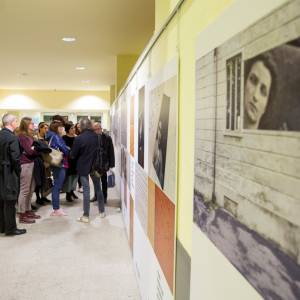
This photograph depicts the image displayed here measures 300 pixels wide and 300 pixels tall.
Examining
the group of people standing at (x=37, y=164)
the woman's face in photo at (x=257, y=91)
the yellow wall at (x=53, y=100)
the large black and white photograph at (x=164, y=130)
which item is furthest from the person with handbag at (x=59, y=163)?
the yellow wall at (x=53, y=100)

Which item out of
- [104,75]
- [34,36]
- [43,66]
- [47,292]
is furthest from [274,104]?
[104,75]

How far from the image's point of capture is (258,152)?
31.6 inches

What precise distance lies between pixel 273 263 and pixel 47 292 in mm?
2823

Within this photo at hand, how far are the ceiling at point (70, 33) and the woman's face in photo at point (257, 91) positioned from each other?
3858 mm

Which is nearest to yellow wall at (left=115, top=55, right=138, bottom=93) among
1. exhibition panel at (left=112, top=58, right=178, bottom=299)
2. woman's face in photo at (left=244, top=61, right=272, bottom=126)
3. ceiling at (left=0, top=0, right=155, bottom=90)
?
ceiling at (left=0, top=0, right=155, bottom=90)

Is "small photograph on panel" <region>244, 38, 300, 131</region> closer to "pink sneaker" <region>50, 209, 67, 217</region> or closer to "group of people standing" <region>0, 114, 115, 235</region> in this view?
"group of people standing" <region>0, 114, 115, 235</region>

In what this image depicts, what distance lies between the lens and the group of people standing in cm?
416

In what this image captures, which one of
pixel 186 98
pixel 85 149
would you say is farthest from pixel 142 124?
pixel 85 149

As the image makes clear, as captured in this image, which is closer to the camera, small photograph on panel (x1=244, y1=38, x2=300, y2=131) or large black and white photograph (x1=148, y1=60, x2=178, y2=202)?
small photograph on panel (x1=244, y1=38, x2=300, y2=131)

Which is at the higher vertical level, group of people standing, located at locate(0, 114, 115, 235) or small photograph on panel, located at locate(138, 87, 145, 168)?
small photograph on panel, located at locate(138, 87, 145, 168)

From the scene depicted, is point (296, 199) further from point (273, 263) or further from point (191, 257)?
point (191, 257)

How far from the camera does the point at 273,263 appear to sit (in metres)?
0.73

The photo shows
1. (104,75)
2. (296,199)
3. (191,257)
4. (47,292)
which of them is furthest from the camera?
(104,75)

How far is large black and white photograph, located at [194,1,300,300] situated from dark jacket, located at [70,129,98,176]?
391 centimetres
